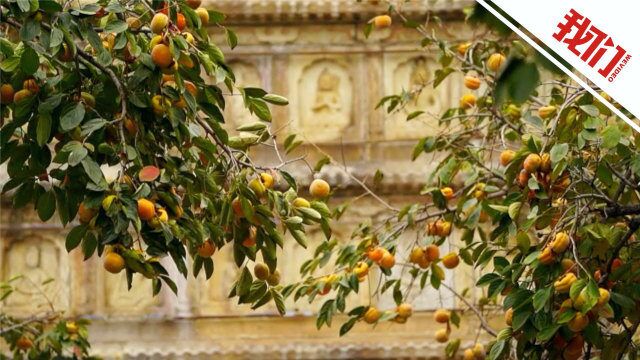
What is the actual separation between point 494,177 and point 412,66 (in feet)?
9.29

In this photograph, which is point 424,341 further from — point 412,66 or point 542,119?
point 542,119

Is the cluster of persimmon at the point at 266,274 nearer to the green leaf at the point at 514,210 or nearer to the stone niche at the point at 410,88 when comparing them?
the green leaf at the point at 514,210

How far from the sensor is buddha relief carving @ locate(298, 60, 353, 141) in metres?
10.0

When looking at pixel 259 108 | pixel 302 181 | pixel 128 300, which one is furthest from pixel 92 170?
pixel 128 300

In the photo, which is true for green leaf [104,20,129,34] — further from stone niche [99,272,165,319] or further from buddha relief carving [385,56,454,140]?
buddha relief carving [385,56,454,140]

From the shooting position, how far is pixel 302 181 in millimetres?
9664

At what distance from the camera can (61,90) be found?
A: 5.41 meters

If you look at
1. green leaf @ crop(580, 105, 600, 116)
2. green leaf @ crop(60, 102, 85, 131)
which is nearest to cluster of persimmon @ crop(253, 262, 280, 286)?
green leaf @ crop(60, 102, 85, 131)

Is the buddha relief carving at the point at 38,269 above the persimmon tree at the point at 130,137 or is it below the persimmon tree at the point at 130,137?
below

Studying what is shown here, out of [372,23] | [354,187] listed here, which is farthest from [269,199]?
[354,187]

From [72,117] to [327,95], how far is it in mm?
4850

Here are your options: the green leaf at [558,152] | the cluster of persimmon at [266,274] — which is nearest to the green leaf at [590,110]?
the green leaf at [558,152]

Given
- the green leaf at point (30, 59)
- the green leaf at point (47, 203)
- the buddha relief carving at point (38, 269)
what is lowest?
the buddha relief carving at point (38, 269)

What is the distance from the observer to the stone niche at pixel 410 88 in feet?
32.7
